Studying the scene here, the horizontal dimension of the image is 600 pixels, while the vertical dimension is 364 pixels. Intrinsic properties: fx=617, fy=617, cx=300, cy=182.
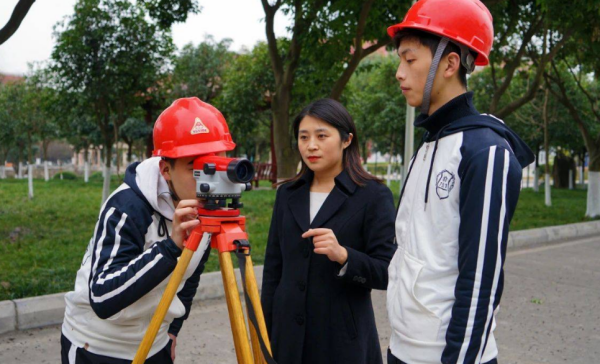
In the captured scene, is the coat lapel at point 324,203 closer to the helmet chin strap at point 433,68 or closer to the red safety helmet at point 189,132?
the red safety helmet at point 189,132

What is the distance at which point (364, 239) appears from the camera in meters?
2.38

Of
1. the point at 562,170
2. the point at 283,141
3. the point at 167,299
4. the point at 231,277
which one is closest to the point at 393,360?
the point at 231,277

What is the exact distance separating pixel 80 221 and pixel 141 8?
163 inches

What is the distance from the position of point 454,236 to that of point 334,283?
2.65 feet

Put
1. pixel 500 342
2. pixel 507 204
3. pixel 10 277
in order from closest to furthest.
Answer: pixel 507 204
pixel 500 342
pixel 10 277

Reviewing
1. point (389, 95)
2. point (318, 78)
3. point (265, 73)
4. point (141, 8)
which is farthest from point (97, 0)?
point (389, 95)

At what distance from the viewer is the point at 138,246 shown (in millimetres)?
1854

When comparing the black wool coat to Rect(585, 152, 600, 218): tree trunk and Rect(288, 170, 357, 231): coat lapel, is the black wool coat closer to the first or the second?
Rect(288, 170, 357, 231): coat lapel

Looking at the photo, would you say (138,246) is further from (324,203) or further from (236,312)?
(324,203)

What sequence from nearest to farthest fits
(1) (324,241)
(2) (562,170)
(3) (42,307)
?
1. (1) (324,241)
2. (3) (42,307)
3. (2) (562,170)

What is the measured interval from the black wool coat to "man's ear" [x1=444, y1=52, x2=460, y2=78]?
77cm

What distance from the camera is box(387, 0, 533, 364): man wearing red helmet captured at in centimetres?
150

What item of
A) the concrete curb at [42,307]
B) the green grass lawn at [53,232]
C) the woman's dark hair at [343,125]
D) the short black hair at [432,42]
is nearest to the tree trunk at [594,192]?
the green grass lawn at [53,232]

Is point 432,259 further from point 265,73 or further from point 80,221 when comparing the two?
point 265,73
